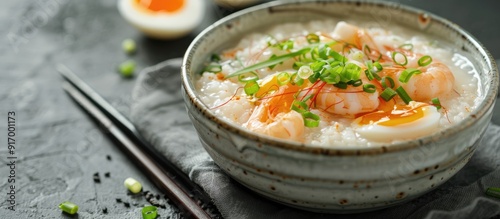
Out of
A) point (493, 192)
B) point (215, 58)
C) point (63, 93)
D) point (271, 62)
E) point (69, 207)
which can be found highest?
point (271, 62)

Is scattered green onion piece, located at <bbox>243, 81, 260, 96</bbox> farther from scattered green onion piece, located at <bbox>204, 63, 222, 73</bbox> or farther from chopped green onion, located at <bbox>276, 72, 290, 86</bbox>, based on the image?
scattered green onion piece, located at <bbox>204, 63, 222, 73</bbox>

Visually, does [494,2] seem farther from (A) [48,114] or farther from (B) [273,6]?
(A) [48,114]

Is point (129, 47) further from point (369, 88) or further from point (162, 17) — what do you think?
point (369, 88)

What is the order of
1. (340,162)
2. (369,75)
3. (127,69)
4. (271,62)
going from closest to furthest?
(340,162) → (369,75) → (271,62) → (127,69)

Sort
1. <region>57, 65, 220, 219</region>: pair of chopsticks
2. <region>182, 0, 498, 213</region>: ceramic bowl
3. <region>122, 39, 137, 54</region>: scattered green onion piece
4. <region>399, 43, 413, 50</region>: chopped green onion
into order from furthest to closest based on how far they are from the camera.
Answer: <region>122, 39, 137, 54</region>: scattered green onion piece
<region>399, 43, 413, 50</region>: chopped green onion
<region>57, 65, 220, 219</region>: pair of chopsticks
<region>182, 0, 498, 213</region>: ceramic bowl

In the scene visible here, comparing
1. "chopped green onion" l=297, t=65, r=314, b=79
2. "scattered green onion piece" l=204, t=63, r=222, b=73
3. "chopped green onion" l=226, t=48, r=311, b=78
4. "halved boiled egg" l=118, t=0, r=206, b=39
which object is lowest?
"halved boiled egg" l=118, t=0, r=206, b=39

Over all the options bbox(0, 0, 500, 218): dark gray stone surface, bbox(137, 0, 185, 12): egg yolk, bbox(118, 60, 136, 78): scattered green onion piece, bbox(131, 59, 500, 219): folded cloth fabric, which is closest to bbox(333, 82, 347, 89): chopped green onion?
bbox(131, 59, 500, 219): folded cloth fabric

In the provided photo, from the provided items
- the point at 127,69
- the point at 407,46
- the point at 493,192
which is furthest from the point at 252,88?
the point at 127,69
